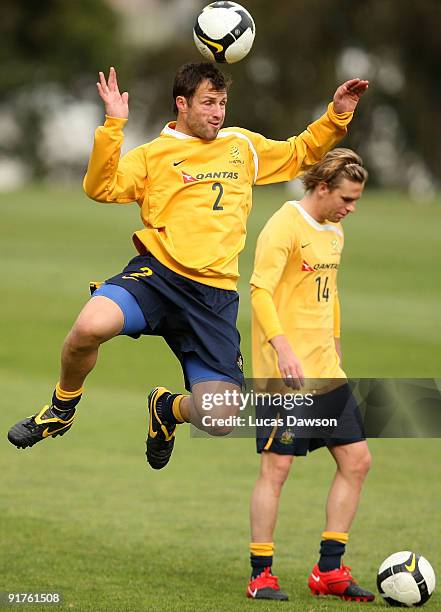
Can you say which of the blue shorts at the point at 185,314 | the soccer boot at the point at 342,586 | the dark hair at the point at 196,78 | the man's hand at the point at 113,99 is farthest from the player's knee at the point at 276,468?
the man's hand at the point at 113,99

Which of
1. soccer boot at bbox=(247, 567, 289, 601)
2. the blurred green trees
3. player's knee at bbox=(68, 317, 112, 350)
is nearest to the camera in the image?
player's knee at bbox=(68, 317, 112, 350)

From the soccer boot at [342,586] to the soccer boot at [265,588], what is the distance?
300 millimetres

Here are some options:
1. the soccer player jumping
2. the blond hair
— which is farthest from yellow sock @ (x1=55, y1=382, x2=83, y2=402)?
the blond hair

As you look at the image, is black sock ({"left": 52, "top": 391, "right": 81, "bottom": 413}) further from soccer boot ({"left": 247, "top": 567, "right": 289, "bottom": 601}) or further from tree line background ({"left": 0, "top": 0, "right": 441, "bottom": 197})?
tree line background ({"left": 0, "top": 0, "right": 441, "bottom": 197})

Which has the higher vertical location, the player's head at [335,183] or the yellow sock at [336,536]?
the player's head at [335,183]

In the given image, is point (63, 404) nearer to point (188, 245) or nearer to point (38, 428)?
point (38, 428)

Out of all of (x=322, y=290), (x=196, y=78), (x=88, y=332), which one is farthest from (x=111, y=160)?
(x=322, y=290)

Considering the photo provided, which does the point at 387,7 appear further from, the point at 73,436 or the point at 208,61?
the point at 208,61

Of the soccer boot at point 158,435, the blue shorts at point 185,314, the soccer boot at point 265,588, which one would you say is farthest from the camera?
the soccer boot at point 265,588

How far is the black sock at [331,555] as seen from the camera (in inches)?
344

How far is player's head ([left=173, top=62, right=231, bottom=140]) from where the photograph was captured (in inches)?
316

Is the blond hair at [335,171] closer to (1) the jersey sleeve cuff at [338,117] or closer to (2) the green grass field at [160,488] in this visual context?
(1) the jersey sleeve cuff at [338,117]

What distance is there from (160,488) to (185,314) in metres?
4.29

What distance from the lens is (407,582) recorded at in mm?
8477
